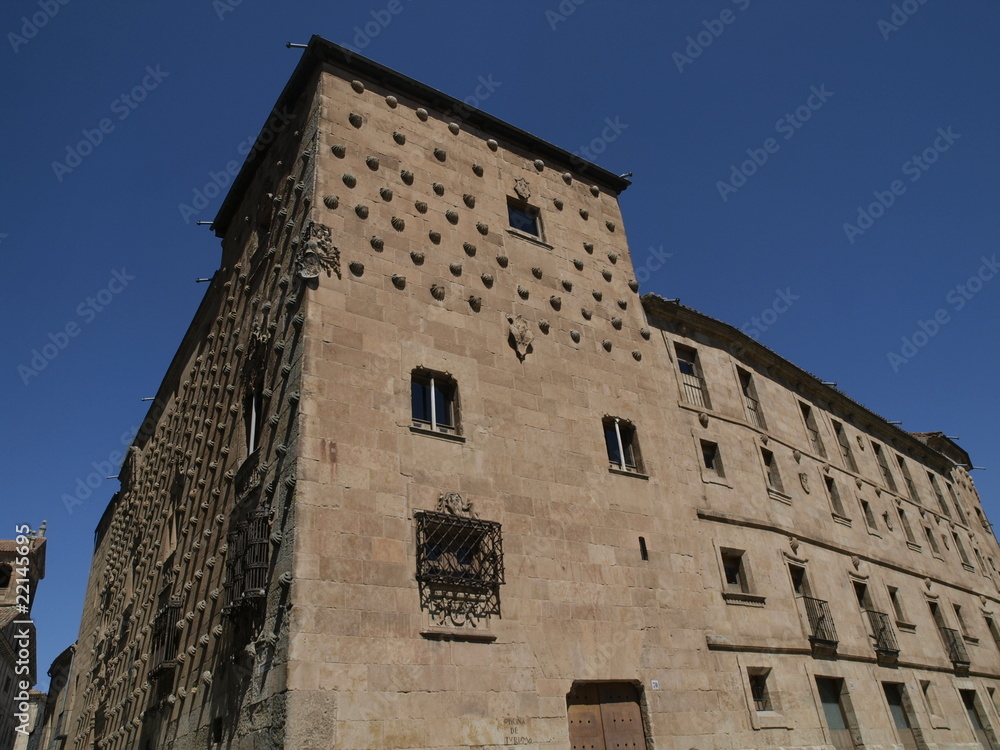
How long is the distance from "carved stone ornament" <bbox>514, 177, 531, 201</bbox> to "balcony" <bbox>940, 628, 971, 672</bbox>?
1704 cm

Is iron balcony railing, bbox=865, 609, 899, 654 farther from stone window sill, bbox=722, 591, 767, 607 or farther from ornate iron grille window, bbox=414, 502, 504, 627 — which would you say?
ornate iron grille window, bbox=414, 502, 504, 627

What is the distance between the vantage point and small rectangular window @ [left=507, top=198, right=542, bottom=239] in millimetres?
14883

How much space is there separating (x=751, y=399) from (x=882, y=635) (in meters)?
6.27

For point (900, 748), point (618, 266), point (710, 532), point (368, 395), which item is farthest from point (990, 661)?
point (368, 395)

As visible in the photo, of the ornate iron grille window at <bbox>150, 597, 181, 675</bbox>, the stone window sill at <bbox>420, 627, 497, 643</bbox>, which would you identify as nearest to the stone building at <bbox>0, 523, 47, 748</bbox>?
the ornate iron grille window at <bbox>150, 597, 181, 675</bbox>

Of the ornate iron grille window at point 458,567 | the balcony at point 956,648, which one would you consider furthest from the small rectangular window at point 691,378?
the balcony at point 956,648

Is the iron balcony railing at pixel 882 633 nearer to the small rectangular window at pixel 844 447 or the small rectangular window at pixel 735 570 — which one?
the small rectangular window at pixel 735 570

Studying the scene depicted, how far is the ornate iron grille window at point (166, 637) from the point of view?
1281cm

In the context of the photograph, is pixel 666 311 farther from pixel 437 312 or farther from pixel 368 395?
pixel 368 395

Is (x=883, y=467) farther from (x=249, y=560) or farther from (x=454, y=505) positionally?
(x=249, y=560)

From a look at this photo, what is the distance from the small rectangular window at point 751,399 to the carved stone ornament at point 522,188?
7642 mm

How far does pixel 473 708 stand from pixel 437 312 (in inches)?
233

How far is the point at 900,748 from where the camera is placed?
1596 cm

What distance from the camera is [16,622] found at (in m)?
56.8
